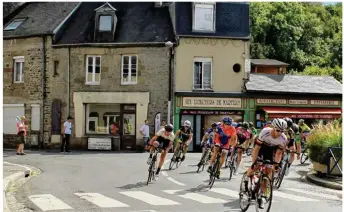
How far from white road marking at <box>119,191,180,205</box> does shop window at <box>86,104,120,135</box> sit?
61.9ft

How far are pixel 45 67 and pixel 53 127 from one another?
339 centimetres

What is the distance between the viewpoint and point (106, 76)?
31562 mm

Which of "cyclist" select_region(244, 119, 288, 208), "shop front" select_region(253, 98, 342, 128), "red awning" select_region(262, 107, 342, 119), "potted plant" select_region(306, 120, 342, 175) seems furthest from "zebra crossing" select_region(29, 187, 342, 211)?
"red awning" select_region(262, 107, 342, 119)

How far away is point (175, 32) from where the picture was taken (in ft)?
101

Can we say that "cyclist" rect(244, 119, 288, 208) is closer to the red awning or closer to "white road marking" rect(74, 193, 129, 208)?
"white road marking" rect(74, 193, 129, 208)

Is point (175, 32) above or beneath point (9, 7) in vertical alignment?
beneath

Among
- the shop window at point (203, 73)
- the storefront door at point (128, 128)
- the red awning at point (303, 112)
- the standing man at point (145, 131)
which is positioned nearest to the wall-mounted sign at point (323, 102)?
the red awning at point (303, 112)

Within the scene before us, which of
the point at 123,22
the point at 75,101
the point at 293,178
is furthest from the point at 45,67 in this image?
the point at 293,178

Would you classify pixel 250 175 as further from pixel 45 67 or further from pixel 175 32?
pixel 45 67

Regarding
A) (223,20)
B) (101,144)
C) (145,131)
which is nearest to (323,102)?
(223,20)

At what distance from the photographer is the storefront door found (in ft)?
101

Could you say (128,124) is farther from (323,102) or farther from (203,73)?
(323,102)

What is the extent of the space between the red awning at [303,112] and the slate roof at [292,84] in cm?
96

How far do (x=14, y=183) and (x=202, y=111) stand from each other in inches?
691
